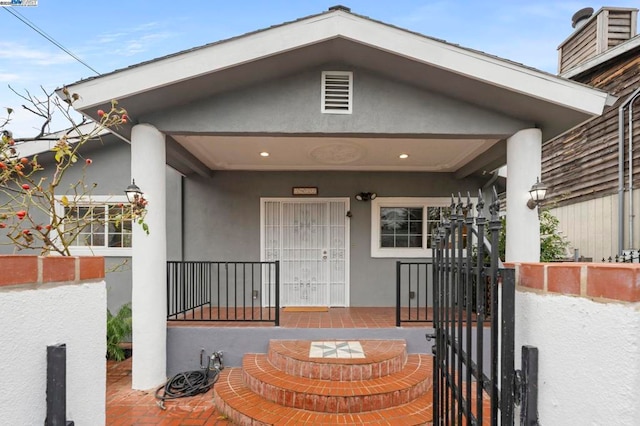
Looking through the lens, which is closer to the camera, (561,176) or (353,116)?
(353,116)

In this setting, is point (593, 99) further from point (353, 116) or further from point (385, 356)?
point (385, 356)

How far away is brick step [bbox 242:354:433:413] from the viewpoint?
136 inches

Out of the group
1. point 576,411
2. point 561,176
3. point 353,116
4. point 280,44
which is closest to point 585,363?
point 576,411

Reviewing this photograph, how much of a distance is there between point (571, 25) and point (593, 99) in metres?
8.30

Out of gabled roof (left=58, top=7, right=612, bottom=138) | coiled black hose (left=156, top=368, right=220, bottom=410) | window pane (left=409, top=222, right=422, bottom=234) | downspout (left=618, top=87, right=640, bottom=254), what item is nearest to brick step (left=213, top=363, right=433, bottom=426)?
coiled black hose (left=156, top=368, right=220, bottom=410)

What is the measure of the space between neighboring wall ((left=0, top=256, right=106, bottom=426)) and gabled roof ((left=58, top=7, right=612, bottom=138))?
3193 millimetres

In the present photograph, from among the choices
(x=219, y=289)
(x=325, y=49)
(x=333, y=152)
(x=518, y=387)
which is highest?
(x=325, y=49)

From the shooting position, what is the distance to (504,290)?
1.18 m

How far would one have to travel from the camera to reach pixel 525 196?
4.15m

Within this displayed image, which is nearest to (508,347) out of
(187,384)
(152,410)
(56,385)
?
(56,385)

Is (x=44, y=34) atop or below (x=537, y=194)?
atop

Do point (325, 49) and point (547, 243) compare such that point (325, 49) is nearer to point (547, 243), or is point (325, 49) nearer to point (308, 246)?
point (308, 246)

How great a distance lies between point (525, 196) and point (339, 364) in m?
3.11

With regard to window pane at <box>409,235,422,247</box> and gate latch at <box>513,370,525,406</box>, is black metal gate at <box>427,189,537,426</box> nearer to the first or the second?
gate latch at <box>513,370,525,406</box>
